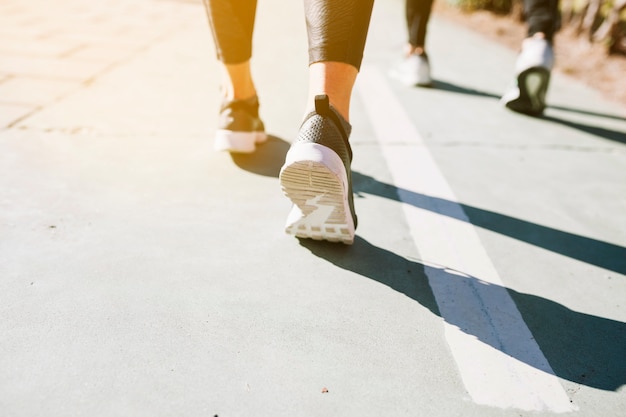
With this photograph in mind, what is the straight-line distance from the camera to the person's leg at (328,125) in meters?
1.40

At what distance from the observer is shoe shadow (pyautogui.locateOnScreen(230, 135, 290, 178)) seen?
215 cm

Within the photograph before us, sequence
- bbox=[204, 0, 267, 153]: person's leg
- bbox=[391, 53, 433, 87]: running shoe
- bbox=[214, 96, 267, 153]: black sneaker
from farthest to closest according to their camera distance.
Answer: bbox=[391, 53, 433, 87]: running shoe
bbox=[214, 96, 267, 153]: black sneaker
bbox=[204, 0, 267, 153]: person's leg

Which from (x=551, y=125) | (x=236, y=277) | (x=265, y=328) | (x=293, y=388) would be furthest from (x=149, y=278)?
(x=551, y=125)

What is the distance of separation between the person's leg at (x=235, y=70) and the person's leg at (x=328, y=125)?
1.75ft

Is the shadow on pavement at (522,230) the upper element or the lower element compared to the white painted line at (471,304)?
lower

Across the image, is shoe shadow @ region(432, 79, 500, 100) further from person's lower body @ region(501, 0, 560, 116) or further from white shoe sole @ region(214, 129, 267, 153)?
white shoe sole @ region(214, 129, 267, 153)

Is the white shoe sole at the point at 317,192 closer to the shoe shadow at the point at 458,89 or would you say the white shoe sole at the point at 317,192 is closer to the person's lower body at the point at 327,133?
the person's lower body at the point at 327,133

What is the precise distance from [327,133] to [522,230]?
2.79 ft

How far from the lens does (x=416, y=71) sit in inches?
138

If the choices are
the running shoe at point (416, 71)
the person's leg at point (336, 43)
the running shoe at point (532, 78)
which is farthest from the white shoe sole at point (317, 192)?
the running shoe at point (416, 71)

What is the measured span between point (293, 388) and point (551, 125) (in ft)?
8.07

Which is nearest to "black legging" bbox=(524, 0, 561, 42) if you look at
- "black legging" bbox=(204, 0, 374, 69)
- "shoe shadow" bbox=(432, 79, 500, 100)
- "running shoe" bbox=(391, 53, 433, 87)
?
"shoe shadow" bbox=(432, 79, 500, 100)

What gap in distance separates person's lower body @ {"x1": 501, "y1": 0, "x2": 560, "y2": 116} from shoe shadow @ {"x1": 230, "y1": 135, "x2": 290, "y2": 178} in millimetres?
1439

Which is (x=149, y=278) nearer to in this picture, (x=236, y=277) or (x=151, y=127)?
(x=236, y=277)
